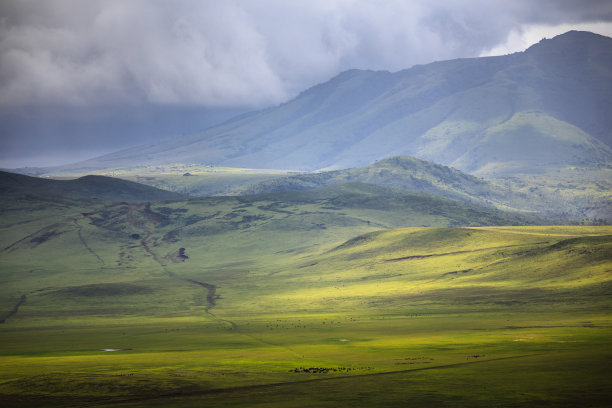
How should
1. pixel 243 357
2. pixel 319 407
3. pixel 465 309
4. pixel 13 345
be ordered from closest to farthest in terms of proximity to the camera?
1. pixel 319 407
2. pixel 243 357
3. pixel 13 345
4. pixel 465 309

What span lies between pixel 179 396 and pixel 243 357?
77.4 feet

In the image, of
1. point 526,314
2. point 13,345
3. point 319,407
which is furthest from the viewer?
point 526,314

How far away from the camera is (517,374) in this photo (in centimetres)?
7150

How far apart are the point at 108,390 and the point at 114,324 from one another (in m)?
84.4

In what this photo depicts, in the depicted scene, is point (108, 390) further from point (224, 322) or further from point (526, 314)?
point (526, 314)

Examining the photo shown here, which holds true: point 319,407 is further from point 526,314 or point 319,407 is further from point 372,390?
point 526,314

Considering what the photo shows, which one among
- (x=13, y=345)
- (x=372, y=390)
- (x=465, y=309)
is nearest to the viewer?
(x=372, y=390)

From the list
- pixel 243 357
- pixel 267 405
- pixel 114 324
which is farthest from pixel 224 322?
pixel 267 405

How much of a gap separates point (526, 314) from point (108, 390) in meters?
87.7

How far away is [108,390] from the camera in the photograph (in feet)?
239

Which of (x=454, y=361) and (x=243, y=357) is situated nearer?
(x=454, y=361)

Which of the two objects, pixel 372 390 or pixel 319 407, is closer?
pixel 319 407

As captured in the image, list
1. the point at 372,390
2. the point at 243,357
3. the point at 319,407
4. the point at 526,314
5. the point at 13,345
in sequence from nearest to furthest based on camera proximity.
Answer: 1. the point at 319,407
2. the point at 372,390
3. the point at 243,357
4. the point at 13,345
5. the point at 526,314

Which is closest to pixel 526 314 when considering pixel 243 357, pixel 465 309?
pixel 465 309
